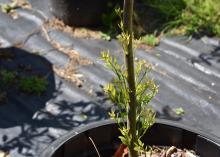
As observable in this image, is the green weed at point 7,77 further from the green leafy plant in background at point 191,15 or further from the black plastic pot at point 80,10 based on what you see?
the green leafy plant in background at point 191,15

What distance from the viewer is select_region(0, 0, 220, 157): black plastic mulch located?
3424mm

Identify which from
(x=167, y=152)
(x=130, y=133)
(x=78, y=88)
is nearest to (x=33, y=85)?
(x=78, y=88)

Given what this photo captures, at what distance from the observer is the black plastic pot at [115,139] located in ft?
6.66

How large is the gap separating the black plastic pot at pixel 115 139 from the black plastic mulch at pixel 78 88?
1.16 metres

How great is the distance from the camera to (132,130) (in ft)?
6.21

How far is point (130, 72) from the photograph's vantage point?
176 cm

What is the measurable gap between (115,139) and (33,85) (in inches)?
69.6

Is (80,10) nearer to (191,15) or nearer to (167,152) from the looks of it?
(191,15)

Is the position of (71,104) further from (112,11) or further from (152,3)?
(152,3)

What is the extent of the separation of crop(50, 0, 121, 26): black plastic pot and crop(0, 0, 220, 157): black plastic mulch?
203 mm

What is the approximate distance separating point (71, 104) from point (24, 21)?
1429 mm

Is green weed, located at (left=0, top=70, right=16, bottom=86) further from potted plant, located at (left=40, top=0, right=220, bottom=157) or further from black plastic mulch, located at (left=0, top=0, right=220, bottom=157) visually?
potted plant, located at (left=40, top=0, right=220, bottom=157)

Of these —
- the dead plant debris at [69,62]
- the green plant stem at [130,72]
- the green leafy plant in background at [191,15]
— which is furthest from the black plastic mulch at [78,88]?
the green plant stem at [130,72]

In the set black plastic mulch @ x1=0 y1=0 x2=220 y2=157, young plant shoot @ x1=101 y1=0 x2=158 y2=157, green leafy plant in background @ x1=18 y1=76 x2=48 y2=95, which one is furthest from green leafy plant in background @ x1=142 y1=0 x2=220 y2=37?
young plant shoot @ x1=101 y1=0 x2=158 y2=157
